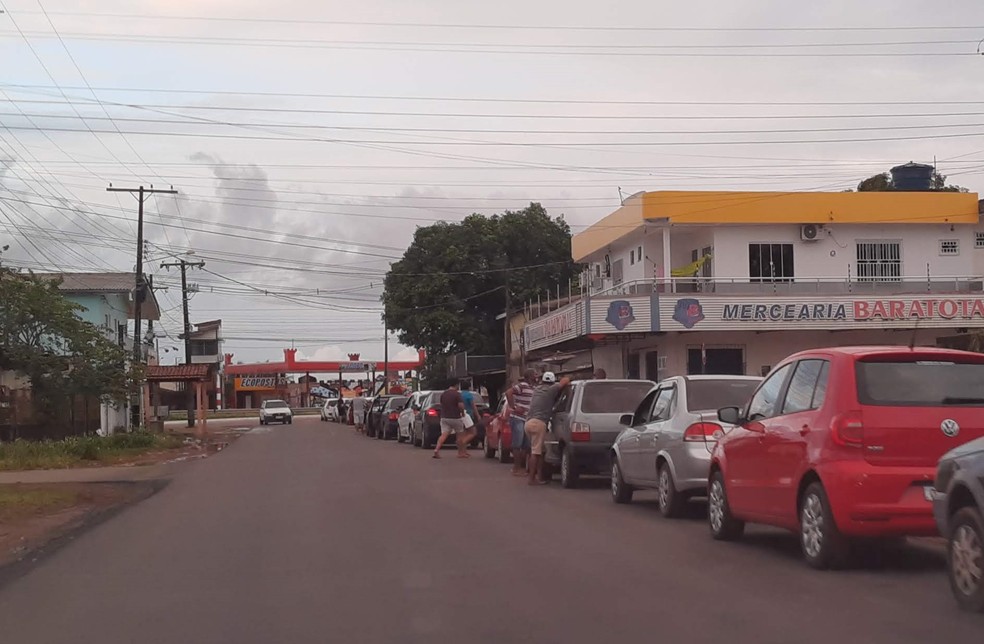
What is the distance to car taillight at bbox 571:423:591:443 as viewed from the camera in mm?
16516

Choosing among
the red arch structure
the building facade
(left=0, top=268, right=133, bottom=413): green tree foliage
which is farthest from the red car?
the red arch structure

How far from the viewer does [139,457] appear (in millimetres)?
29266

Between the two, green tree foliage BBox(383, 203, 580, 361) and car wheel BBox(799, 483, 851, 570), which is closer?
car wheel BBox(799, 483, 851, 570)

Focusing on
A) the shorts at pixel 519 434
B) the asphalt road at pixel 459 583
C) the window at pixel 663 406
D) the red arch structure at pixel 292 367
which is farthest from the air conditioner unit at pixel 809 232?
the red arch structure at pixel 292 367

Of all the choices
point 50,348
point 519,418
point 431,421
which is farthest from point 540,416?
point 50,348

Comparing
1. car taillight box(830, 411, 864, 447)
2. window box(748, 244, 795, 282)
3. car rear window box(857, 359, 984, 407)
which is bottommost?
car taillight box(830, 411, 864, 447)

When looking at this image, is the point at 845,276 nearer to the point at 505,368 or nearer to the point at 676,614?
the point at 505,368

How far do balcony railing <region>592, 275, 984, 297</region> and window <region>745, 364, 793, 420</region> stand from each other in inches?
968

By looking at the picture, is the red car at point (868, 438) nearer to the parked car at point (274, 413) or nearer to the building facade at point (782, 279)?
the building facade at point (782, 279)

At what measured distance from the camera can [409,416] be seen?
112 feet

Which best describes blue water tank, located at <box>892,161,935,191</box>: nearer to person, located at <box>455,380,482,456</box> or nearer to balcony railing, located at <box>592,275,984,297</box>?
balcony railing, located at <box>592,275,984,297</box>

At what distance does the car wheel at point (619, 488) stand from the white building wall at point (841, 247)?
22305mm

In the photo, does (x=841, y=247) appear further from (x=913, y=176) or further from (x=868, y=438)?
(x=868, y=438)

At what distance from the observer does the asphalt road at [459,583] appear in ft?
23.3
